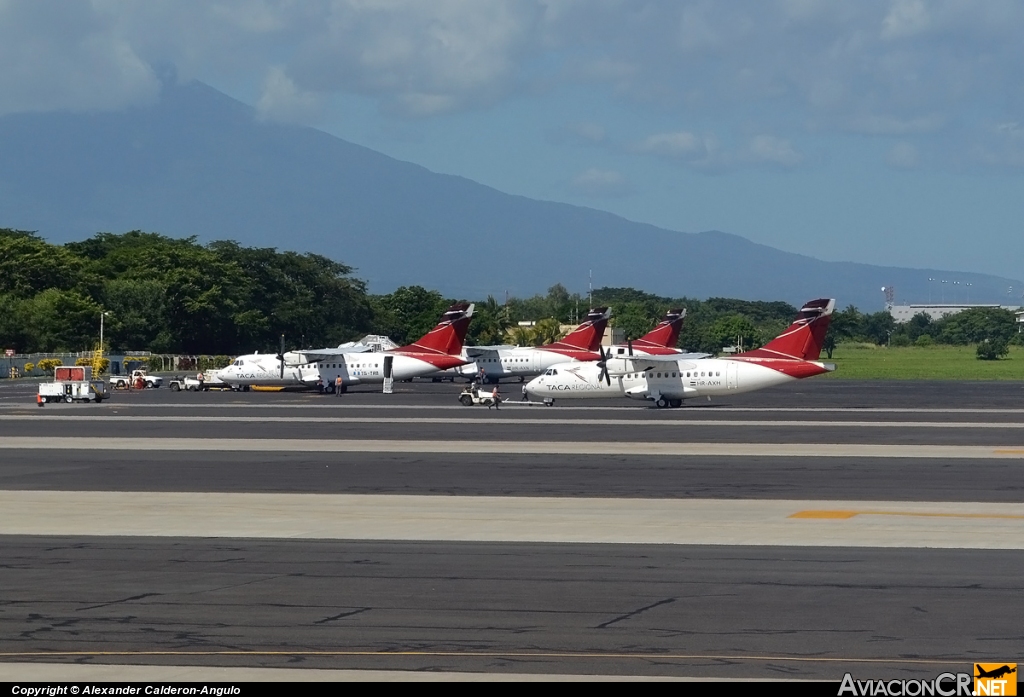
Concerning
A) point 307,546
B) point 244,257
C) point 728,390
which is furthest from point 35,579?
point 244,257

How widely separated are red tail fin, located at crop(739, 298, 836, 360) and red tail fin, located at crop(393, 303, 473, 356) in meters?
26.4

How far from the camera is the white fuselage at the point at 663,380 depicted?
61531 millimetres

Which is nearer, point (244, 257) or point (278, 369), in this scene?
point (278, 369)

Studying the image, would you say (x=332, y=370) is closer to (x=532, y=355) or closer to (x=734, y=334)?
(x=532, y=355)

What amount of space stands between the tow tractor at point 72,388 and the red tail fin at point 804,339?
3597cm

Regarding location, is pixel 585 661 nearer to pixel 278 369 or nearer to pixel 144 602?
pixel 144 602

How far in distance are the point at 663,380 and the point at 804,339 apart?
7.26m

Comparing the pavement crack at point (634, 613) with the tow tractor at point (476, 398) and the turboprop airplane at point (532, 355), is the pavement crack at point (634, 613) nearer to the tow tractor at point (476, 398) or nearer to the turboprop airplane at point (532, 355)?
the tow tractor at point (476, 398)

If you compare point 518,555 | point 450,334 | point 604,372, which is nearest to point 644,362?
point 604,372

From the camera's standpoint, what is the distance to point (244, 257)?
151 meters

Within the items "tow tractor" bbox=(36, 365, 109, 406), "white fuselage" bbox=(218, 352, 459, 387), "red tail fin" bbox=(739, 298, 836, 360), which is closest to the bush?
"white fuselage" bbox=(218, 352, 459, 387)

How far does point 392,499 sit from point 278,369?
62060 millimetres

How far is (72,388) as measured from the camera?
69.7m

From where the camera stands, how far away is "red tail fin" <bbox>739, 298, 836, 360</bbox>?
61219mm
